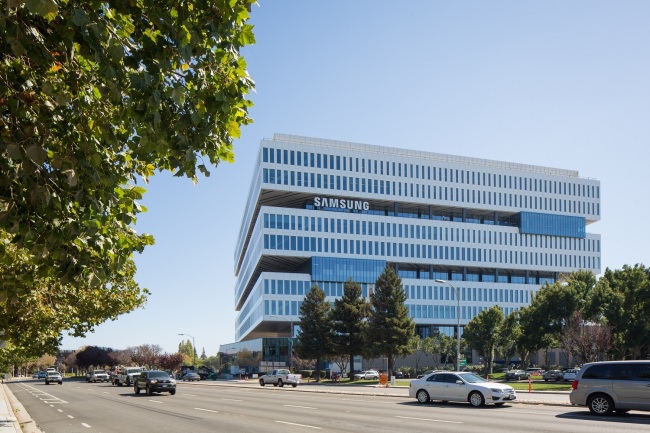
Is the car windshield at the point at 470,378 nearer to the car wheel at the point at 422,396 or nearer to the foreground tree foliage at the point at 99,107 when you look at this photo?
the car wheel at the point at 422,396

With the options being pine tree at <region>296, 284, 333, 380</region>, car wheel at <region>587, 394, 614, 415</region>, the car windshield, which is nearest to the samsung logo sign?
pine tree at <region>296, 284, 333, 380</region>

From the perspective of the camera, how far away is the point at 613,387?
22.3 meters

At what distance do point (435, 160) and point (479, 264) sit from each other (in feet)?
65.4

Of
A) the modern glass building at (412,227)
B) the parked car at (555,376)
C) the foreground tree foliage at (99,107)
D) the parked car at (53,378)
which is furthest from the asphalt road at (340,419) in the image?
the modern glass building at (412,227)

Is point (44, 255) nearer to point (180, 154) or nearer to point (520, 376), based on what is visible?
point (180, 154)

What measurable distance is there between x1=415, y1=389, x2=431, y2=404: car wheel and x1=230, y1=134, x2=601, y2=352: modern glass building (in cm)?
6863

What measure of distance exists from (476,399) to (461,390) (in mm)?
845

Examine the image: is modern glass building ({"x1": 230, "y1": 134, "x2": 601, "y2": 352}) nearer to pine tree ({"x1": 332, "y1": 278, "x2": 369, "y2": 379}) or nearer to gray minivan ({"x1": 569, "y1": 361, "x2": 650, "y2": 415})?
pine tree ({"x1": 332, "y1": 278, "x2": 369, "y2": 379})

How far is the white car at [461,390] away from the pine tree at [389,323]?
35.0m

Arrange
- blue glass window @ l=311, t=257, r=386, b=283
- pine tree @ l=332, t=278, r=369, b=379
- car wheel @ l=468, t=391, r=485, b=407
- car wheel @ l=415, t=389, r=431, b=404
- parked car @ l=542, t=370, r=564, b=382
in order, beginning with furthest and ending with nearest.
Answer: blue glass window @ l=311, t=257, r=386, b=283 < pine tree @ l=332, t=278, r=369, b=379 < parked car @ l=542, t=370, r=564, b=382 < car wheel @ l=415, t=389, r=431, b=404 < car wheel @ l=468, t=391, r=485, b=407

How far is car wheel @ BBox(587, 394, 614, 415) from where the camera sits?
2252 cm

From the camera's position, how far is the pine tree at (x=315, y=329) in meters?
74.5

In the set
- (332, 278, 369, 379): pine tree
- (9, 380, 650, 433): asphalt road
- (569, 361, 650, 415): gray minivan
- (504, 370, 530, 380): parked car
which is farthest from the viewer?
(332, 278, 369, 379): pine tree

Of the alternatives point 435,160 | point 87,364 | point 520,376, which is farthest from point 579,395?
point 87,364
